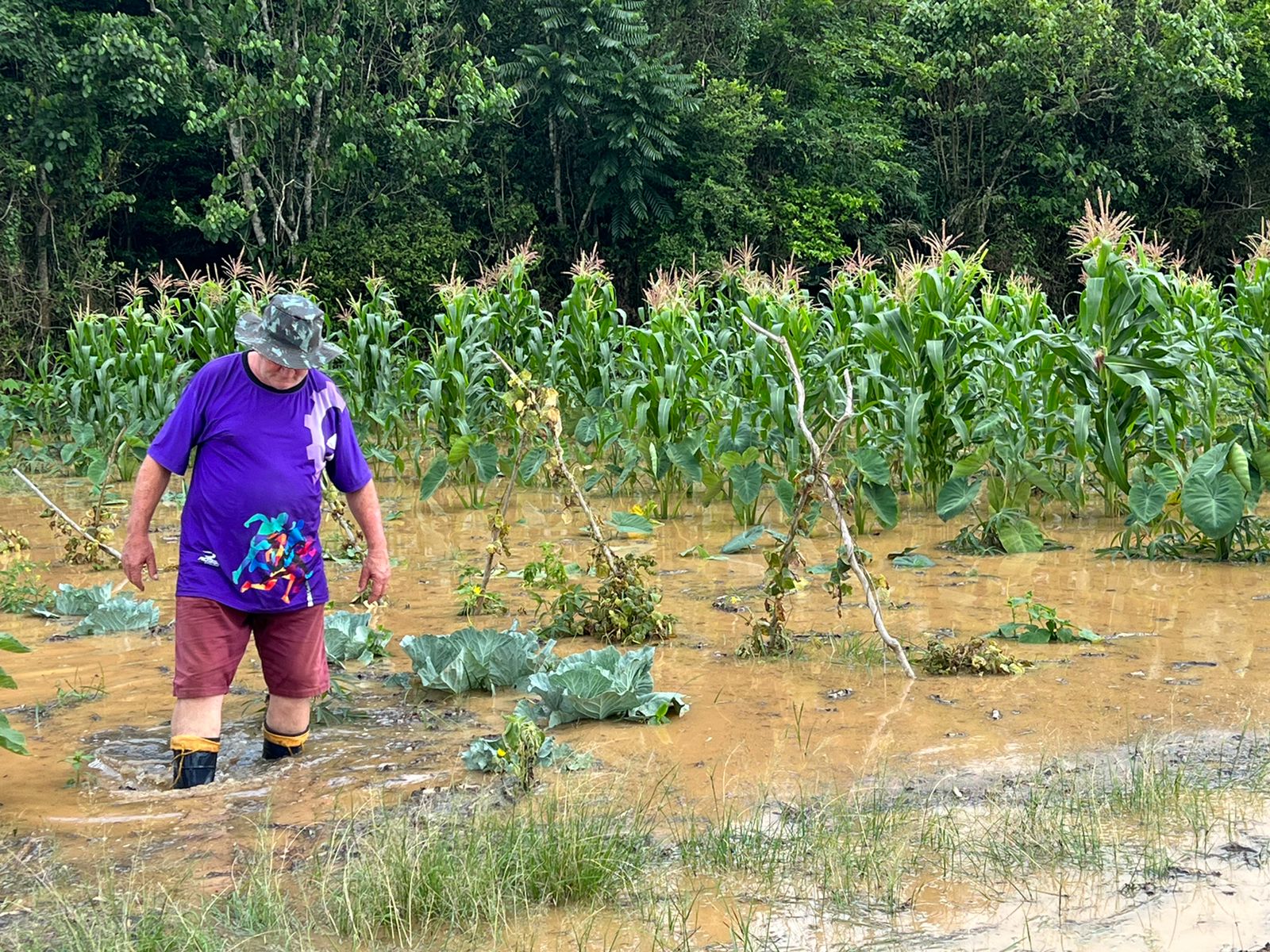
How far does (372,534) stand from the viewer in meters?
4.26

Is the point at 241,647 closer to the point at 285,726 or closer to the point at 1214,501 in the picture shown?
the point at 285,726

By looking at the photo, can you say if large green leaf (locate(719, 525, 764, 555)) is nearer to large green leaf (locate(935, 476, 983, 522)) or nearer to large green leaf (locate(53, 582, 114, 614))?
large green leaf (locate(935, 476, 983, 522))

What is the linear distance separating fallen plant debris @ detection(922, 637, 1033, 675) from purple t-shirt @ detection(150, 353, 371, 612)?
2443 millimetres

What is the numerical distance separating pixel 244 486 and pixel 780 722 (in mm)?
1982

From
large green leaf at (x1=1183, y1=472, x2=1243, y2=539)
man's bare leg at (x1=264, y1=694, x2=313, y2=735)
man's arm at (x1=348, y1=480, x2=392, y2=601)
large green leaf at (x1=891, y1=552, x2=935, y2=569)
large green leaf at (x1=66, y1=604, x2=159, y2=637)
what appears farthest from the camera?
large green leaf at (x1=891, y1=552, x2=935, y2=569)

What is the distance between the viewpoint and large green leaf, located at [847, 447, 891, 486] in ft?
23.6

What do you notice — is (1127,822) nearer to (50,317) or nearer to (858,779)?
(858,779)

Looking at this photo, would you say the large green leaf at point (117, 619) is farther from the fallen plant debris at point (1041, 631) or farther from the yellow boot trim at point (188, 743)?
the fallen plant debris at point (1041, 631)

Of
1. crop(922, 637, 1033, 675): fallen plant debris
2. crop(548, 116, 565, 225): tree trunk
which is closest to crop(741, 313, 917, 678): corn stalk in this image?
crop(922, 637, 1033, 675): fallen plant debris

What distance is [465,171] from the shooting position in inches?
897

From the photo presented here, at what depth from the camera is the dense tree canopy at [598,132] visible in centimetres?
1886

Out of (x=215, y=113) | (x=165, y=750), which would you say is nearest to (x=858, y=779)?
(x=165, y=750)

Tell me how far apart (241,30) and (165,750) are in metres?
16.9

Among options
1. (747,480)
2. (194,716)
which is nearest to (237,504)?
(194,716)
